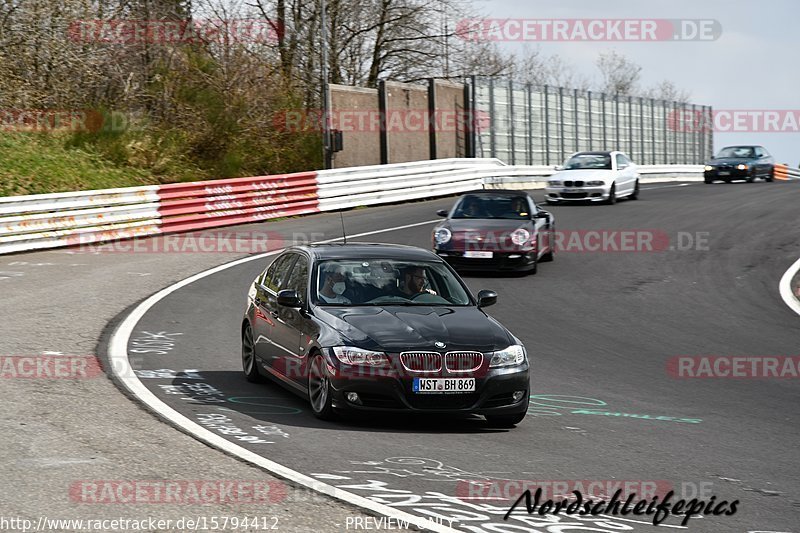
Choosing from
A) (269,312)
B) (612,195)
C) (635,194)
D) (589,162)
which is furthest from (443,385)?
(635,194)

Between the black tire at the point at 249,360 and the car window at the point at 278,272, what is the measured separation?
0.51 meters

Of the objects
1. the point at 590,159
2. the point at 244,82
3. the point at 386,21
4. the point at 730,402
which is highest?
the point at 386,21

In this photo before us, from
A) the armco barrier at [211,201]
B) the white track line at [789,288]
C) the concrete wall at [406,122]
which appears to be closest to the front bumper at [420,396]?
the white track line at [789,288]

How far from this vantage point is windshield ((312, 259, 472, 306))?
1004cm

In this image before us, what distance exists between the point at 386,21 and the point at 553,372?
36.6 metres

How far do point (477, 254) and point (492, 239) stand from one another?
0.38 metres

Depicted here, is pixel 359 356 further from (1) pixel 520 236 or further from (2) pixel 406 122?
(2) pixel 406 122

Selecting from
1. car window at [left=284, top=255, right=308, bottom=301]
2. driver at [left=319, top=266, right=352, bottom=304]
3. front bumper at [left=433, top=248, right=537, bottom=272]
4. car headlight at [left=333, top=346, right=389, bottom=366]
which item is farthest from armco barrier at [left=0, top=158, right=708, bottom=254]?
car headlight at [left=333, top=346, right=389, bottom=366]

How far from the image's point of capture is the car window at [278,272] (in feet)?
36.3

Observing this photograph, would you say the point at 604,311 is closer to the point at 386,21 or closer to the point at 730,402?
the point at 730,402

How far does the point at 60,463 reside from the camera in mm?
7152

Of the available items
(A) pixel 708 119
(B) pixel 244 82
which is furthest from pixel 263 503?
(A) pixel 708 119

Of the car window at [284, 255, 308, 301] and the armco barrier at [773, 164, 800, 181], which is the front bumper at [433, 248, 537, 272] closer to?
the car window at [284, 255, 308, 301]

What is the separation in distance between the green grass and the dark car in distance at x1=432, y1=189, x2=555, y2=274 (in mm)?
12473
